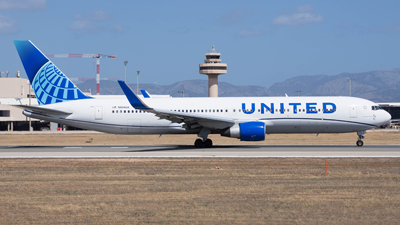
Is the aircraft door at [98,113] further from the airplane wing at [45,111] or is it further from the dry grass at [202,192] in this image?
the dry grass at [202,192]

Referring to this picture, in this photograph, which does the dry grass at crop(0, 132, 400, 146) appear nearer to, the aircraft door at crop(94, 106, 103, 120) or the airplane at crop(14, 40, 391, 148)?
the airplane at crop(14, 40, 391, 148)

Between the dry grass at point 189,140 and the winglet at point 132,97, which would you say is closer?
the winglet at point 132,97

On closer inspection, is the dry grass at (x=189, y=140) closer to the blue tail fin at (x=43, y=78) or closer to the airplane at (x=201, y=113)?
the airplane at (x=201, y=113)

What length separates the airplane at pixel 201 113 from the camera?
33719 mm

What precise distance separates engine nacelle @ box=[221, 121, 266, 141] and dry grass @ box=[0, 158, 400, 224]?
8.10 m

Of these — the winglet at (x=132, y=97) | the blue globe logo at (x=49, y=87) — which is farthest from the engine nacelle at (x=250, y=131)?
the blue globe logo at (x=49, y=87)

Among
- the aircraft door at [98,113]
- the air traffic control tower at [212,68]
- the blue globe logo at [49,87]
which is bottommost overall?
the aircraft door at [98,113]

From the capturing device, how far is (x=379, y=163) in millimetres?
23312

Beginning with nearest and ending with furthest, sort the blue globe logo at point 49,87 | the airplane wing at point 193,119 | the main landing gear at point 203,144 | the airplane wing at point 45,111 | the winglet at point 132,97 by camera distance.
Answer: the winglet at point 132,97 → the airplane wing at point 193,119 → the airplane wing at point 45,111 → the main landing gear at point 203,144 → the blue globe logo at point 49,87

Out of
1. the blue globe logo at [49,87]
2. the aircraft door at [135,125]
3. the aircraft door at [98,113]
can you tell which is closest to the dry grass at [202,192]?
the aircraft door at [135,125]

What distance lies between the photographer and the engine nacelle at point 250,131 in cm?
3216

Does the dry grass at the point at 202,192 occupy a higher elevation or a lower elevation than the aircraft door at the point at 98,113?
lower

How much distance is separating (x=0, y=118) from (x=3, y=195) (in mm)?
94734

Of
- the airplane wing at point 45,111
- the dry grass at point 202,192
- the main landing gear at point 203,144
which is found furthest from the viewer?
the main landing gear at point 203,144
